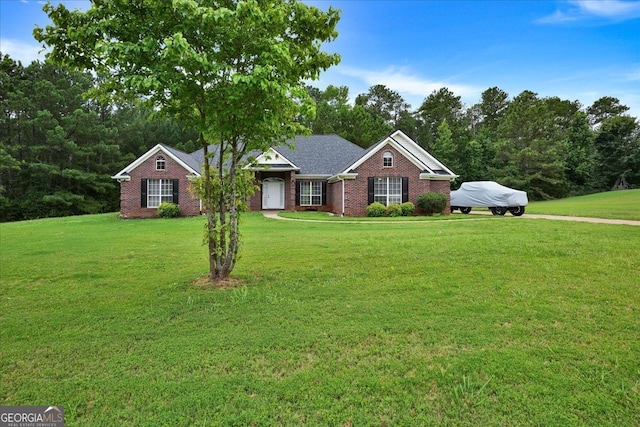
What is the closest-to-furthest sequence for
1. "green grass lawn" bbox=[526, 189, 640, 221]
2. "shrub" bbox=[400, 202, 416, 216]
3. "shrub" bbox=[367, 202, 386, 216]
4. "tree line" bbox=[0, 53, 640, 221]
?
"green grass lawn" bbox=[526, 189, 640, 221] → "shrub" bbox=[367, 202, 386, 216] → "shrub" bbox=[400, 202, 416, 216] → "tree line" bbox=[0, 53, 640, 221]

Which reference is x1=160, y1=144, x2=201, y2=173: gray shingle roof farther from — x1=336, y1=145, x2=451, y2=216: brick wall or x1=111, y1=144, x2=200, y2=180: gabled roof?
x1=336, y1=145, x2=451, y2=216: brick wall

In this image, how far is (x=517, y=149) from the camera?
37.0 m

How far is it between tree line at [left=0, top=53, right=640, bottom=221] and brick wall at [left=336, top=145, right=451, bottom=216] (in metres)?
11.2

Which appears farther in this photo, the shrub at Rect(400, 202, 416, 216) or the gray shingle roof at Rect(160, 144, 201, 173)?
the gray shingle roof at Rect(160, 144, 201, 173)

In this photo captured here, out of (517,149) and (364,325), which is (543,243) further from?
(517,149)

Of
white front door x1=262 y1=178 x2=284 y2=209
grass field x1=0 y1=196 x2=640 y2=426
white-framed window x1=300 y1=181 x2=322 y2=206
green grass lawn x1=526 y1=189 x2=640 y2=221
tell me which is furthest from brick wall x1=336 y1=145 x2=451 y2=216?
grass field x1=0 y1=196 x2=640 y2=426

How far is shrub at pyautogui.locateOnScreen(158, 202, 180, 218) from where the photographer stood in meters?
20.9

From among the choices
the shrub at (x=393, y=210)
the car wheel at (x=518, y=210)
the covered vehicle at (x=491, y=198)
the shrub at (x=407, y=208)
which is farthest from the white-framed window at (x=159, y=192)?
the car wheel at (x=518, y=210)

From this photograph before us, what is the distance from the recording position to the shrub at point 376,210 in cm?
1947

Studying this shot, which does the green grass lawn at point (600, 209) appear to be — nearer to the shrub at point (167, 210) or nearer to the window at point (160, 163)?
the shrub at point (167, 210)

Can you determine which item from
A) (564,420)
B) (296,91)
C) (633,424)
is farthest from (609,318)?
(296,91)

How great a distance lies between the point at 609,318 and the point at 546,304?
0.63 metres

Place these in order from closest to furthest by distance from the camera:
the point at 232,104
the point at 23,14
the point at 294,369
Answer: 1. the point at 294,369
2. the point at 232,104
3. the point at 23,14

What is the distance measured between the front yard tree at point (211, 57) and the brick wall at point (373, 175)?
46.5 ft
